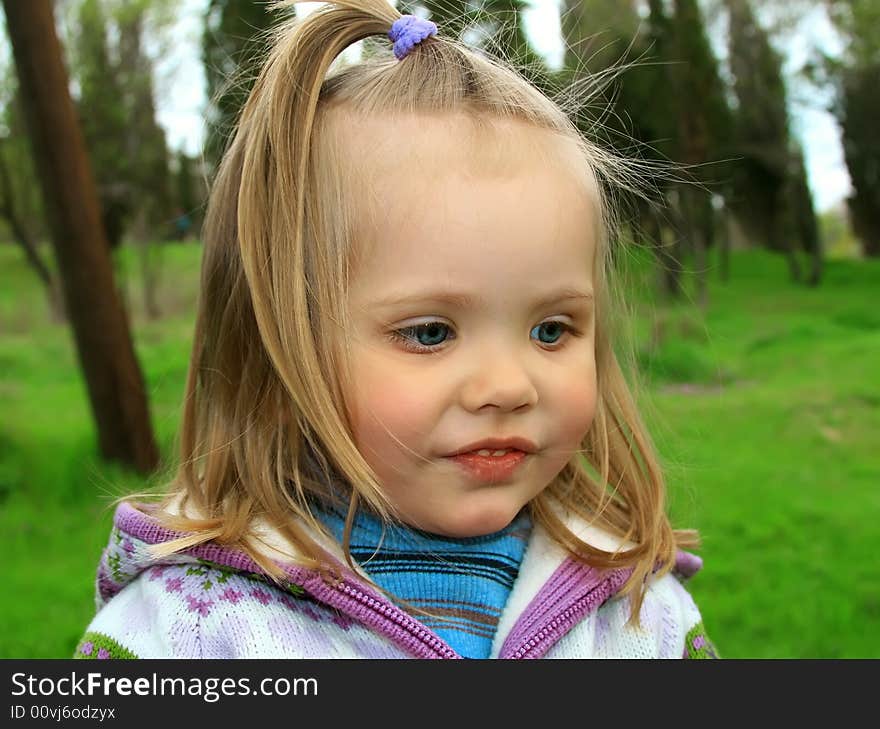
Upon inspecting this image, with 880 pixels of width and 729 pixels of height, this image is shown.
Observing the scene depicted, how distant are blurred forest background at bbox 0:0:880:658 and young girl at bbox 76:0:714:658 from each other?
27cm

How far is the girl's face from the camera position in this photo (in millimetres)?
1290

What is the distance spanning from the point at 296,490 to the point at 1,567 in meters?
2.35

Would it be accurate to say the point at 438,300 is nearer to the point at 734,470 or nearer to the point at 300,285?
the point at 300,285

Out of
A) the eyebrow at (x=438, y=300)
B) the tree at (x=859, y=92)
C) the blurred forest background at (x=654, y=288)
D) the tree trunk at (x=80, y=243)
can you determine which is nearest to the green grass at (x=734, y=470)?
the blurred forest background at (x=654, y=288)

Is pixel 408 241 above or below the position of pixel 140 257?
above

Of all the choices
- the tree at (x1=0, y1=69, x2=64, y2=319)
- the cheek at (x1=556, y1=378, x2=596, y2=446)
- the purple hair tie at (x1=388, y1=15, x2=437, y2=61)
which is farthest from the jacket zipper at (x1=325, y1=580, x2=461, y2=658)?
the tree at (x1=0, y1=69, x2=64, y2=319)

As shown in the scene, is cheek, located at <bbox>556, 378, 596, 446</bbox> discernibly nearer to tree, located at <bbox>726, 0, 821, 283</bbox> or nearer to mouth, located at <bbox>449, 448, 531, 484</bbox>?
mouth, located at <bbox>449, 448, 531, 484</bbox>

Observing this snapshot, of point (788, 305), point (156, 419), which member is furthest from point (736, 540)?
point (788, 305)

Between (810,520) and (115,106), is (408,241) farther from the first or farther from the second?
(115,106)

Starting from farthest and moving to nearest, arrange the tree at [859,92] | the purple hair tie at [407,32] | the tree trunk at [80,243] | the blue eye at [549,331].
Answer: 1. the tree at [859,92]
2. the tree trunk at [80,243]
3. the purple hair tie at [407,32]
4. the blue eye at [549,331]

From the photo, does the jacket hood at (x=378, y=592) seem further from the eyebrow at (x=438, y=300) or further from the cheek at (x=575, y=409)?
the eyebrow at (x=438, y=300)

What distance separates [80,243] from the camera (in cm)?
399

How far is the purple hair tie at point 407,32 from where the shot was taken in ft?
4.87

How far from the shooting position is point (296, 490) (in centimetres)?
149
